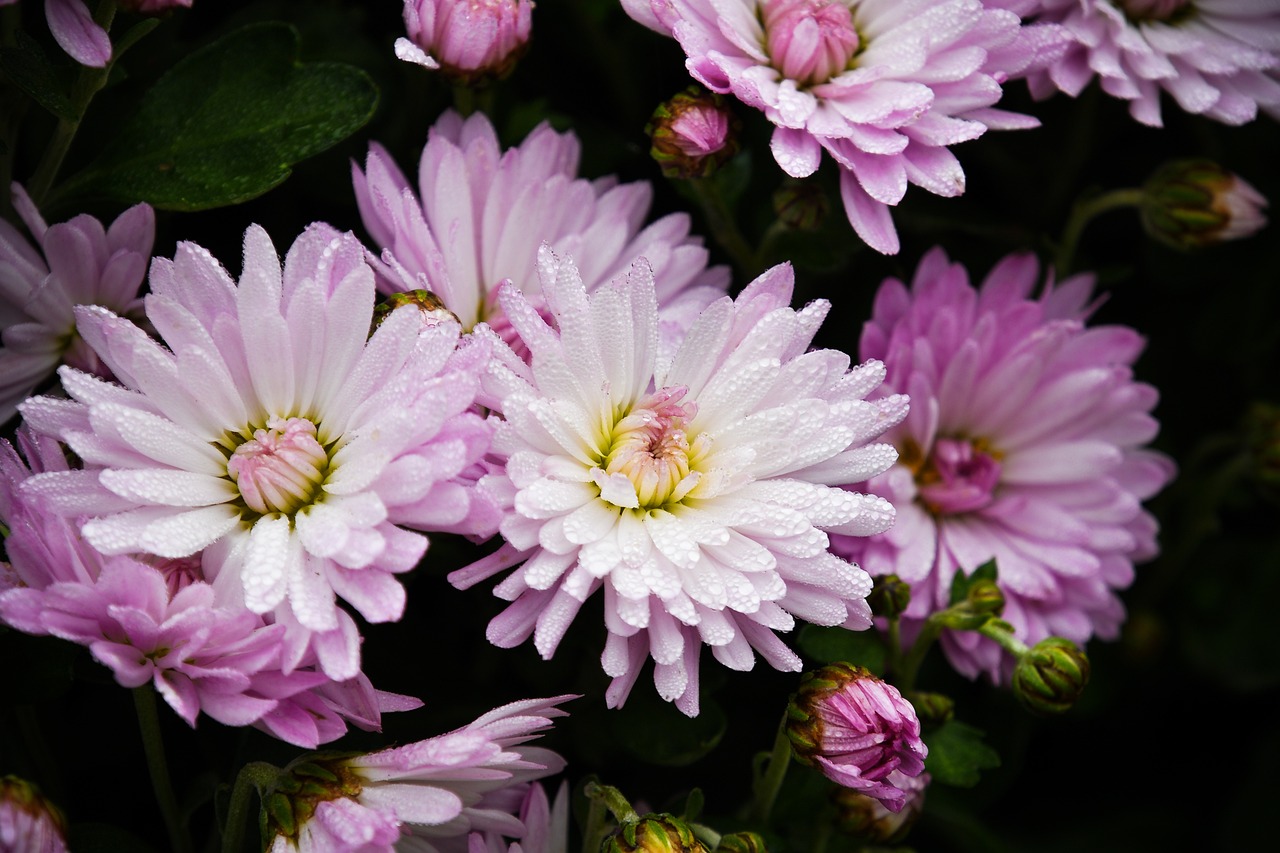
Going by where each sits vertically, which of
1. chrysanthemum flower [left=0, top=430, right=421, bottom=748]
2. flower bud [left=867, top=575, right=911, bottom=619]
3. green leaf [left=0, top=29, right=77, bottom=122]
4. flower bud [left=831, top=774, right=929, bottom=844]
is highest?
green leaf [left=0, top=29, right=77, bottom=122]

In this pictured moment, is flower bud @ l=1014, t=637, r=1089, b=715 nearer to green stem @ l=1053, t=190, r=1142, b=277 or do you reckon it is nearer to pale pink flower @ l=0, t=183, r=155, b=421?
green stem @ l=1053, t=190, r=1142, b=277

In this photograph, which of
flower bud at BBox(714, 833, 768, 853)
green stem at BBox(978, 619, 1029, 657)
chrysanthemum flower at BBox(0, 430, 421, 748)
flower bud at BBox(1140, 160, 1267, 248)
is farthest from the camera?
flower bud at BBox(1140, 160, 1267, 248)

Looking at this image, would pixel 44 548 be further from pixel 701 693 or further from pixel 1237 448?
pixel 1237 448

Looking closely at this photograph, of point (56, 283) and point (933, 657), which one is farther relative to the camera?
point (933, 657)

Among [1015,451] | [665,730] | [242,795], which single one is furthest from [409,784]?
[1015,451]

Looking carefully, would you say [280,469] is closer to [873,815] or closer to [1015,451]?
[873,815]

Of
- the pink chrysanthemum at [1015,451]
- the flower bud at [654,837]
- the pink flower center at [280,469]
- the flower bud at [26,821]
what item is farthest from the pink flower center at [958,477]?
the flower bud at [26,821]

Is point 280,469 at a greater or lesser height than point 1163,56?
lesser

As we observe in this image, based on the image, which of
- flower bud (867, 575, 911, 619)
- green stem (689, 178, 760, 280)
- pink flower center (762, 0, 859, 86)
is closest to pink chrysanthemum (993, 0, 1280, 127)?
pink flower center (762, 0, 859, 86)
